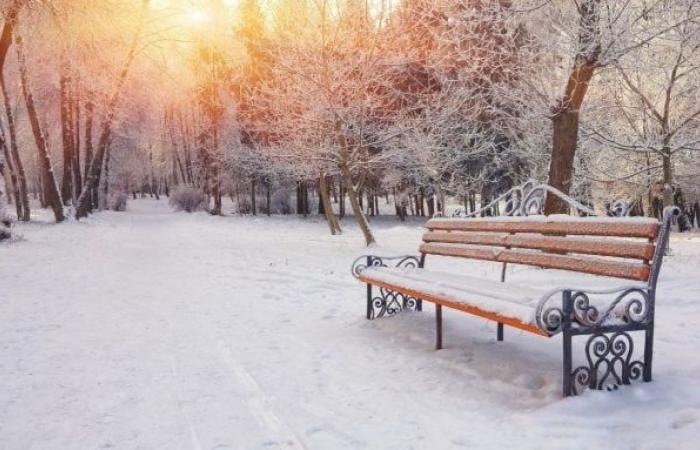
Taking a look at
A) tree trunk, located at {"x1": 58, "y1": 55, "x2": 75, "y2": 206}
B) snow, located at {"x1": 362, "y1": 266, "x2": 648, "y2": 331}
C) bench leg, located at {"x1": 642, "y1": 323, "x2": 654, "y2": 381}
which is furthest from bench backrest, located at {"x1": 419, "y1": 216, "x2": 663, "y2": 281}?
tree trunk, located at {"x1": 58, "y1": 55, "x2": 75, "y2": 206}

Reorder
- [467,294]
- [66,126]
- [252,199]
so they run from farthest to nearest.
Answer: [252,199] < [66,126] < [467,294]

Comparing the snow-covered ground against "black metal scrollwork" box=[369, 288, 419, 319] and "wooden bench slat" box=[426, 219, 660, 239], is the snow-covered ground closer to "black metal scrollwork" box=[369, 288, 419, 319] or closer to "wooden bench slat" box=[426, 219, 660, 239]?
"black metal scrollwork" box=[369, 288, 419, 319]

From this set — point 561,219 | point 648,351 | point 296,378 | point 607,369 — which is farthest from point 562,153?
point 296,378

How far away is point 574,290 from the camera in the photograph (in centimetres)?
352

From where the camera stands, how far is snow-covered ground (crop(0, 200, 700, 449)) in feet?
10.9

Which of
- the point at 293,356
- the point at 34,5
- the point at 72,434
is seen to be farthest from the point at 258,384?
the point at 34,5

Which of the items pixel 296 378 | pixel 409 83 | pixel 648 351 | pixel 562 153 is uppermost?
pixel 409 83

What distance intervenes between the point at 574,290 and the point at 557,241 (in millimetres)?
1246

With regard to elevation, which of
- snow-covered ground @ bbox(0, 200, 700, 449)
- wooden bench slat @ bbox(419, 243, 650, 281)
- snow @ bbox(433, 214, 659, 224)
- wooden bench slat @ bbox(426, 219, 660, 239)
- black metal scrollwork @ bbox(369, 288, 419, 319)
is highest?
snow @ bbox(433, 214, 659, 224)

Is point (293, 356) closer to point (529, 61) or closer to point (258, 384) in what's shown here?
point (258, 384)

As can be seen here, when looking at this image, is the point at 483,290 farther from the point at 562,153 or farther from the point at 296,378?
the point at 562,153

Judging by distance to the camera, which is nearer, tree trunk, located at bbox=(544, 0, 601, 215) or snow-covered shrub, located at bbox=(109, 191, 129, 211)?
tree trunk, located at bbox=(544, 0, 601, 215)

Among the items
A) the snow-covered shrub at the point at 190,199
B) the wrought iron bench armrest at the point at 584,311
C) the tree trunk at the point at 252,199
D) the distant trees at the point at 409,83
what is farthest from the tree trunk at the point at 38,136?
the wrought iron bench armrest at the point at 584,311

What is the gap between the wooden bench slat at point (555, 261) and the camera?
3.88 m
